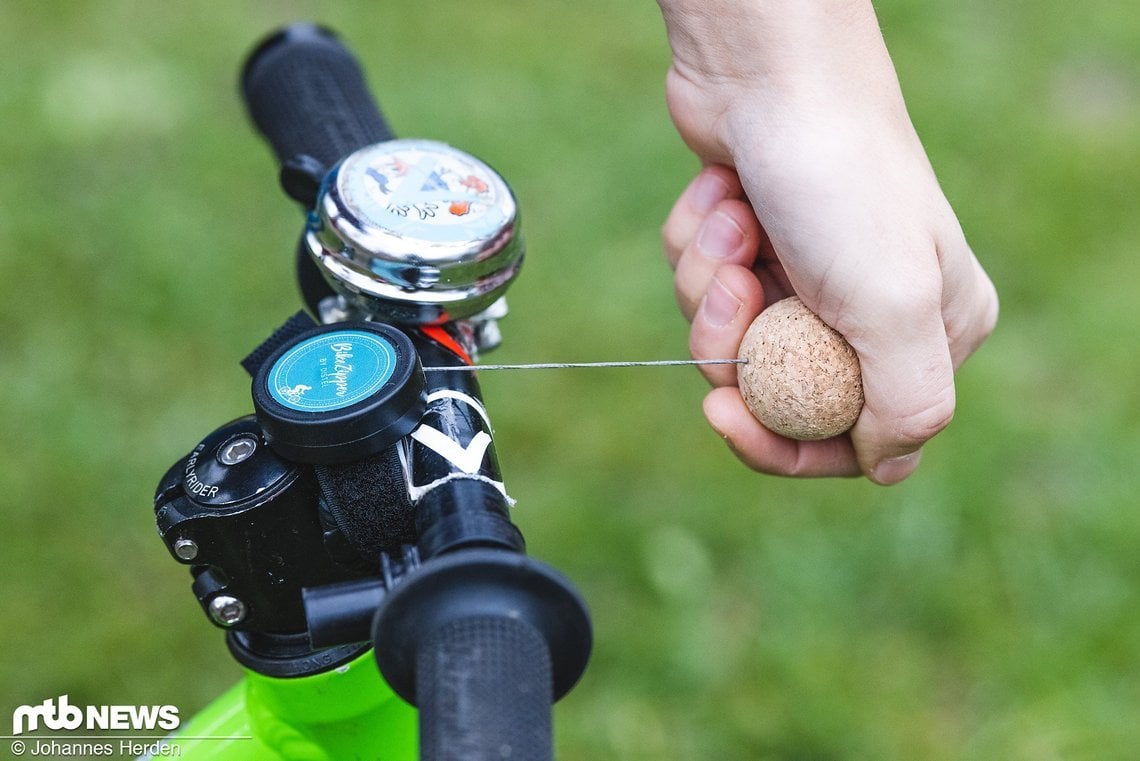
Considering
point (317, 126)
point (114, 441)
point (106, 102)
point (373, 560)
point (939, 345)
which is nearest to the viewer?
point (373, 560)

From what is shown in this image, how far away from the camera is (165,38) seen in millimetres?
3604

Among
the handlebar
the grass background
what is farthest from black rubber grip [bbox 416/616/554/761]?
the grass background

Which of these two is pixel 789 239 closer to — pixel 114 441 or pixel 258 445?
pixel 258 445

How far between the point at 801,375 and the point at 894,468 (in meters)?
0.22

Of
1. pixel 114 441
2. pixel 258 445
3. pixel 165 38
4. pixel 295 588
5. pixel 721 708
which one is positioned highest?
pixel 258 445

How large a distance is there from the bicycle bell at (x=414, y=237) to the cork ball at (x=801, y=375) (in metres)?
0.29

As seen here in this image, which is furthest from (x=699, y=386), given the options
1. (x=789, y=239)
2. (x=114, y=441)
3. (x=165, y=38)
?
(x=165, y=38)

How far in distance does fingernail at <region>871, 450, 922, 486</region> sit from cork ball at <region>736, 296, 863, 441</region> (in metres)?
0.10

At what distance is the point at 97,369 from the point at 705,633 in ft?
4.76

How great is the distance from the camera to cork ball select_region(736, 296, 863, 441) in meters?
1.19

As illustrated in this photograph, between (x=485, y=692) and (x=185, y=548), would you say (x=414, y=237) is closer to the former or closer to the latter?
(x=185, y=548)

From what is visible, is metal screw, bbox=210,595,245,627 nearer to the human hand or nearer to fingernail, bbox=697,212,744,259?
the human hand

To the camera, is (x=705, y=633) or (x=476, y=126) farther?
(x=476, y=126)

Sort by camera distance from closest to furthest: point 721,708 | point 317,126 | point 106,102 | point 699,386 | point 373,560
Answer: point 373,560
point 317,126
point 721,708
point 699,386
point 106,102
